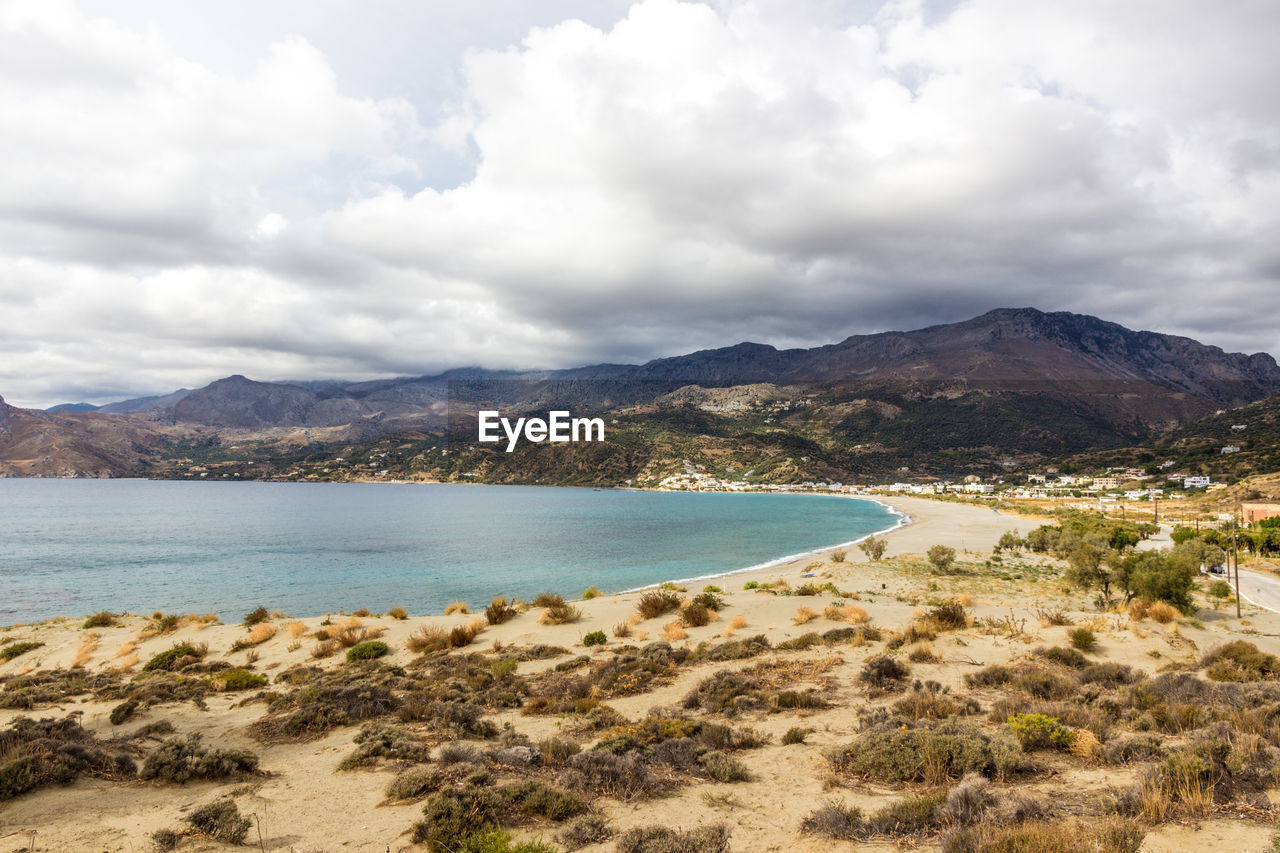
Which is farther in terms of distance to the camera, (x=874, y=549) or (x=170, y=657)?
(x=874, y=549)

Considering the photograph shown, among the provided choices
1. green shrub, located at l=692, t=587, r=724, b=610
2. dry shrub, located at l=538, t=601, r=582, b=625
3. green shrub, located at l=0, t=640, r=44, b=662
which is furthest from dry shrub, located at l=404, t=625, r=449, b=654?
green shrub, located at l=0, t=640, r=44, b=662

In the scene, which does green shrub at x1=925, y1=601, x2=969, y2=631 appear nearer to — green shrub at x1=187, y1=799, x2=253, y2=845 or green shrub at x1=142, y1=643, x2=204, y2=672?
green shrub at x1=187, y1=799, x2=253, y2=845

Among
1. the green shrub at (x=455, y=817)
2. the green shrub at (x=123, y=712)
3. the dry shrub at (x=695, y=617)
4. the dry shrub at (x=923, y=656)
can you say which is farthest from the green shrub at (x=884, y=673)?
the green shrub at (x=123, y=712)

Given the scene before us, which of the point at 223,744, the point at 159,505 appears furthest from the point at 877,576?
the point at 159,505

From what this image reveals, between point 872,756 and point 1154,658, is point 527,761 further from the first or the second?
point 1154,658

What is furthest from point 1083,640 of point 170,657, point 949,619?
point 170,657

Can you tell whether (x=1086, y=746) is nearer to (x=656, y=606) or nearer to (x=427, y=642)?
(x=656, y=606)
